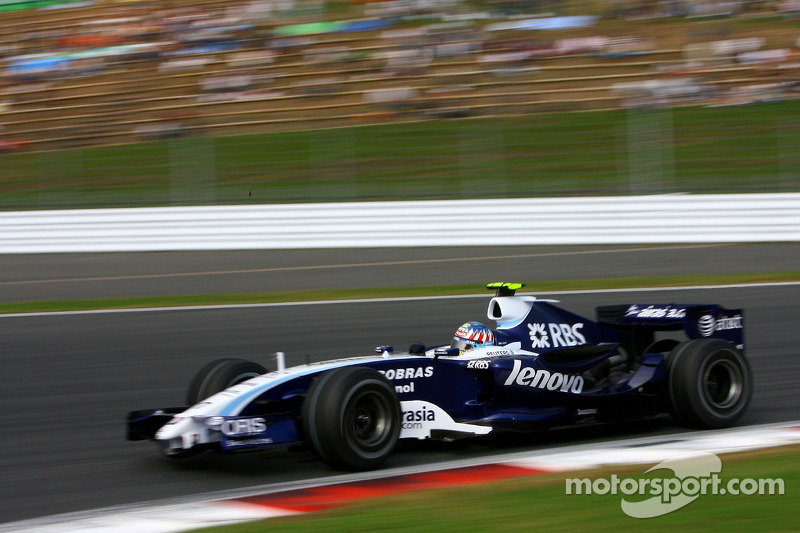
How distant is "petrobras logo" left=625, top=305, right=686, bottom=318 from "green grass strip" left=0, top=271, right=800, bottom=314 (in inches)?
186

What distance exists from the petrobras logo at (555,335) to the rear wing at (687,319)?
378 mm

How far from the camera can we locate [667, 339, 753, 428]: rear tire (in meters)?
5.64

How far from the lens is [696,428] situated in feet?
18.7

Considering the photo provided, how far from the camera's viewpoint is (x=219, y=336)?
362 inches

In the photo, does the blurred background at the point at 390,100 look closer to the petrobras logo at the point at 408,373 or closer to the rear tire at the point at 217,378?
the rear tire at the point at 217,378

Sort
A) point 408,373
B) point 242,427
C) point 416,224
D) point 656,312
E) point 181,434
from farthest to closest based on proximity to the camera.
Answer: point 416,224, point 656,312, point 408,373, point 181,434, point 242,427

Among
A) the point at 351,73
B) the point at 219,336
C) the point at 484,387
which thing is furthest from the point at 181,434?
the point at 351,73

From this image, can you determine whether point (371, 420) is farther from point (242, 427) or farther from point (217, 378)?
point (217, 378)

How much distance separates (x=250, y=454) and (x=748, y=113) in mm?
11895

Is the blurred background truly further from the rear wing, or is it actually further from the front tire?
the front tire

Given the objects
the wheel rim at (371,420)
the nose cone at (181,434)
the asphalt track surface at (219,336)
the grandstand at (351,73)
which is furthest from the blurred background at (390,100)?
the nose cone at (181,434)

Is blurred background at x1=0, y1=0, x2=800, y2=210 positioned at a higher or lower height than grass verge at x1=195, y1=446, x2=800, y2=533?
higher

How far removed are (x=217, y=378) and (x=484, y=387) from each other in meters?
1.44

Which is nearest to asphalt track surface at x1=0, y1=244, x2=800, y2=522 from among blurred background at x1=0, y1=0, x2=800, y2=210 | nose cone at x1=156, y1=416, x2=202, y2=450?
nose cone at x1=156, y1=416, x2=202, y2=450
